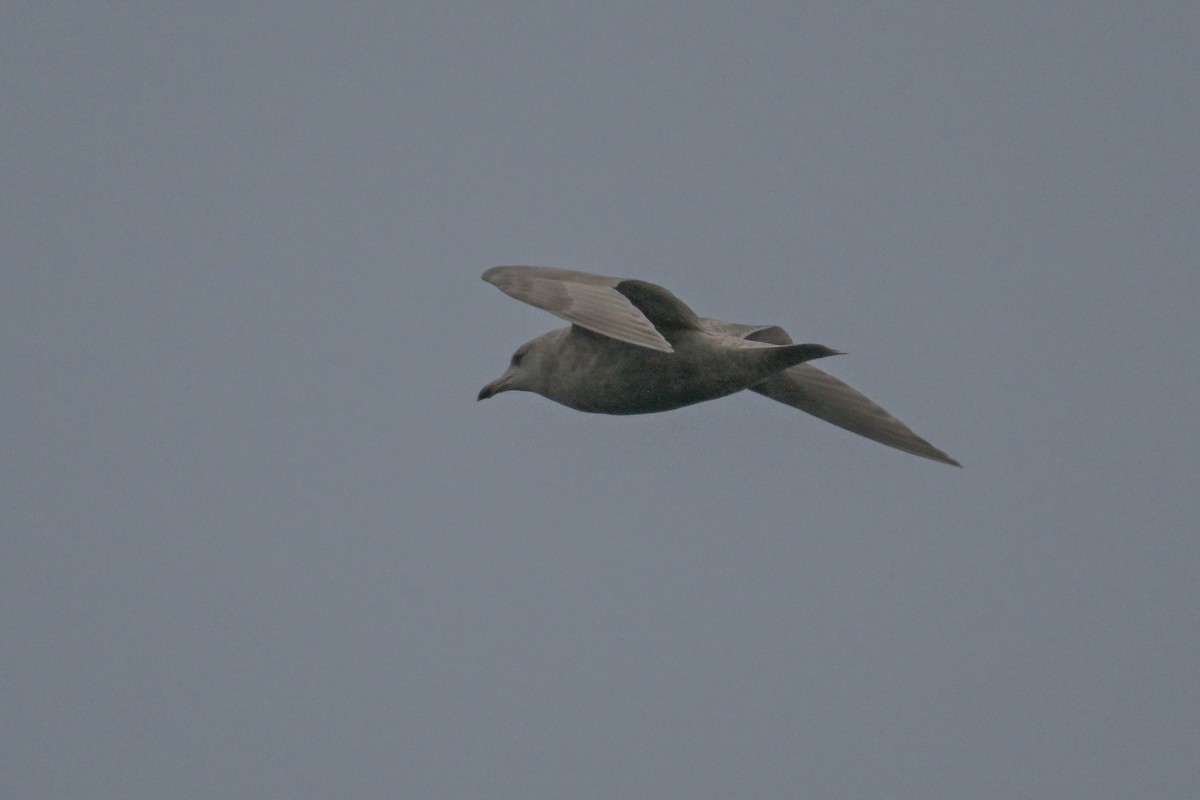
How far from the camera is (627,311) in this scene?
14250 millimetres

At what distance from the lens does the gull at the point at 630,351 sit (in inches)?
565

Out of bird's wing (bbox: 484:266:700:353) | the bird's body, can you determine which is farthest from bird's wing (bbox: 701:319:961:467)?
bird's wing (bbox: 484:266:700:353)

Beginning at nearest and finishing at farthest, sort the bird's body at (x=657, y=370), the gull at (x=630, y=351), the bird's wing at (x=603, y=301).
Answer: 1. the bird's wing at (x=603, y=301)
2. the gull at (x=630, y=351)
3. the bird's body at (x=657, y=370)

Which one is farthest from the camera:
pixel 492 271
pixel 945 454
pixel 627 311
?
pixel 945 454

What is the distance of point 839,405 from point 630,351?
2.93m

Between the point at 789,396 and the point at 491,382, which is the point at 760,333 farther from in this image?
the point at 491,382

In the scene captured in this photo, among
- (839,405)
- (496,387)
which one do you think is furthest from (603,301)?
(839,405)

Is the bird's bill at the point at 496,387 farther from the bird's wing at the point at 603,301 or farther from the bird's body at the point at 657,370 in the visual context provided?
the bird's wing at the point at 603,301

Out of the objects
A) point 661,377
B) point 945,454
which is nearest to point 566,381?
point 661,377

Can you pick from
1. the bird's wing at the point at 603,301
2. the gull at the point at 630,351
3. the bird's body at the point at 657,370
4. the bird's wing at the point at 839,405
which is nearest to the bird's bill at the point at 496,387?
the gull at the point at 630,351

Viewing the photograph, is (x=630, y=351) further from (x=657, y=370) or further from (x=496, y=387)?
(x=496, y=387)

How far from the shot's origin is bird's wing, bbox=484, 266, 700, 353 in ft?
45.9

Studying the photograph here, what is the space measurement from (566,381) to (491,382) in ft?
4.43

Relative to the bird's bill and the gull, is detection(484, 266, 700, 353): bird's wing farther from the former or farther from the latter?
the bird's bill
